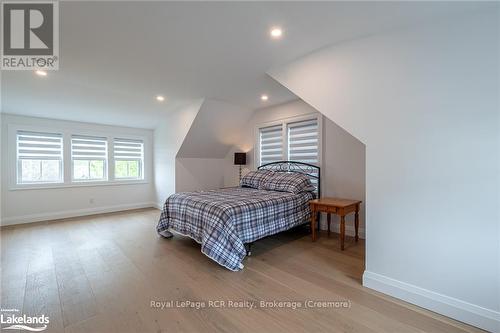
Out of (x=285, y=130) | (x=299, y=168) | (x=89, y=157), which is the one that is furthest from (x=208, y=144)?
(x=89, y=157)

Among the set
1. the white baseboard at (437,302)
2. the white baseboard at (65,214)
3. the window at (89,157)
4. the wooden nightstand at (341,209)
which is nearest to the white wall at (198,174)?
the white baseboard at (65,214)

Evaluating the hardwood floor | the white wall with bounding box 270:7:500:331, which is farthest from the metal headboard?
the white wall with bounding box 270:7:500:331

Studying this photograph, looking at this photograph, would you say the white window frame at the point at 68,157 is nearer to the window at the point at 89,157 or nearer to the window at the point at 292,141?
the window at the point at 89,157

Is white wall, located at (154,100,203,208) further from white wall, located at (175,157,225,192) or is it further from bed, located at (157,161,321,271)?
bed, located at (157,161,321,271)

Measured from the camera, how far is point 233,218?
262 centimetres

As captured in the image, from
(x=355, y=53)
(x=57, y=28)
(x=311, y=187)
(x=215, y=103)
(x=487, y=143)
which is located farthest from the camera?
(x=215, y=103)

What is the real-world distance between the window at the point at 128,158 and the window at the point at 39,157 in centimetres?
111

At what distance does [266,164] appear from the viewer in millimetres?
4750

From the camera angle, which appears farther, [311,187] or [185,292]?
[311,187]

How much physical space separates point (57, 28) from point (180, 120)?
9.34 feet

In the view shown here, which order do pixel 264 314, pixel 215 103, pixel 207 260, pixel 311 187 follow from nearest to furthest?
pixel 264 314 → pixel 207 260 → pixel 311 187 → pixel 215 103

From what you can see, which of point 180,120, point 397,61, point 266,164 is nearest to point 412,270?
point 397,61

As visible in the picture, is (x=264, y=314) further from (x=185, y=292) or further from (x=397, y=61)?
(x=397, y=61)

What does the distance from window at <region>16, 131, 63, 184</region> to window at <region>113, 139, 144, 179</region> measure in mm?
1110
